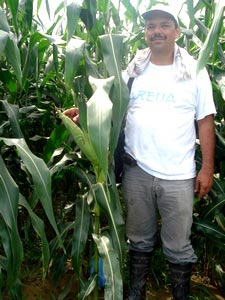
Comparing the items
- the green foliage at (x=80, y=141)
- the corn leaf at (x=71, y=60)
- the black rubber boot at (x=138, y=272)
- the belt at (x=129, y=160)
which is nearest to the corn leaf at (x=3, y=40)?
the green foliage at (x=80, y=141)

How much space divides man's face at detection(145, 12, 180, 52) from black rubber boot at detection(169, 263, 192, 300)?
103 centimetres

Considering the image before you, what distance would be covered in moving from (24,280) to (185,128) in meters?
1.29

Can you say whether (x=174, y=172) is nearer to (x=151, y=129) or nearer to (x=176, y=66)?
(x=151, y=129)

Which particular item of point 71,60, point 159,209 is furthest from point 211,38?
point 159,209

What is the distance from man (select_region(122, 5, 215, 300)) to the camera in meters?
1.80

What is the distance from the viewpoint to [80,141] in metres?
1.48

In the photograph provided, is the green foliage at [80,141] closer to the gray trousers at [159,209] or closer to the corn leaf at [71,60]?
the corn leaf at [71,60]

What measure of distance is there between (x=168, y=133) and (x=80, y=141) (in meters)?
0.48

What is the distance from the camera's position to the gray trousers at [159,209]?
6.03 ft

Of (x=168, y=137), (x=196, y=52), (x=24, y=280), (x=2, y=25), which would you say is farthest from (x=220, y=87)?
(x=24, y=280)

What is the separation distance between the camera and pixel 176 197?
183 cm

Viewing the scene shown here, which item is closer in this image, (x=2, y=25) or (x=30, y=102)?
(x=2, y=25)

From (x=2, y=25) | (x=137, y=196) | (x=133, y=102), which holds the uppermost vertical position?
(x=2, y=25)

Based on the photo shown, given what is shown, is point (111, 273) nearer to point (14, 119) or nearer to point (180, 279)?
point (180, 279)
